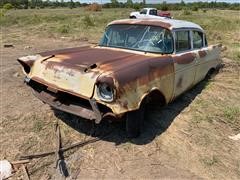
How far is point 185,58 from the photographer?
17.3 feet

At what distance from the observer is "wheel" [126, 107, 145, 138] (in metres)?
4.18

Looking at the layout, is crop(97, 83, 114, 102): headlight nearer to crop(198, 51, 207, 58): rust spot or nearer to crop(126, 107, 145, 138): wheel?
crop(126, 107, 145, 138): wheel

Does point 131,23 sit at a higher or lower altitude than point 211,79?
higher

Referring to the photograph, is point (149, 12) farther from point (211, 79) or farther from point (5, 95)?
point (5, 95)

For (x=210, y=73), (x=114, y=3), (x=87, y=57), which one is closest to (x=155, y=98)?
(x=87, y=57)

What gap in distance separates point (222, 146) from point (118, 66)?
183 cm

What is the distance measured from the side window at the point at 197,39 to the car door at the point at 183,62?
0.24 meters

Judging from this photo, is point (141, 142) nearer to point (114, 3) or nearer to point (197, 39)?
point (197, 39)

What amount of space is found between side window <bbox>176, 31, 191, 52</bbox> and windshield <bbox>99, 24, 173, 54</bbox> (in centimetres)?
20

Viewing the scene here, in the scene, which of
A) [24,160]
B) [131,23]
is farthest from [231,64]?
[24,160]

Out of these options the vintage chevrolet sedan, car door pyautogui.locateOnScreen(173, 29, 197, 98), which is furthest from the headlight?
car door pyautogui.locateOnScreen(173, 29, 197, 98)

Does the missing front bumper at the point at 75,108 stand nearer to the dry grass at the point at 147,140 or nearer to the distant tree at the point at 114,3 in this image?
the dry grass at the point at 147,140

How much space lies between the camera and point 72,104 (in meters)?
4.30

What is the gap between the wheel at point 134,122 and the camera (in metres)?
Answer: 4.18
